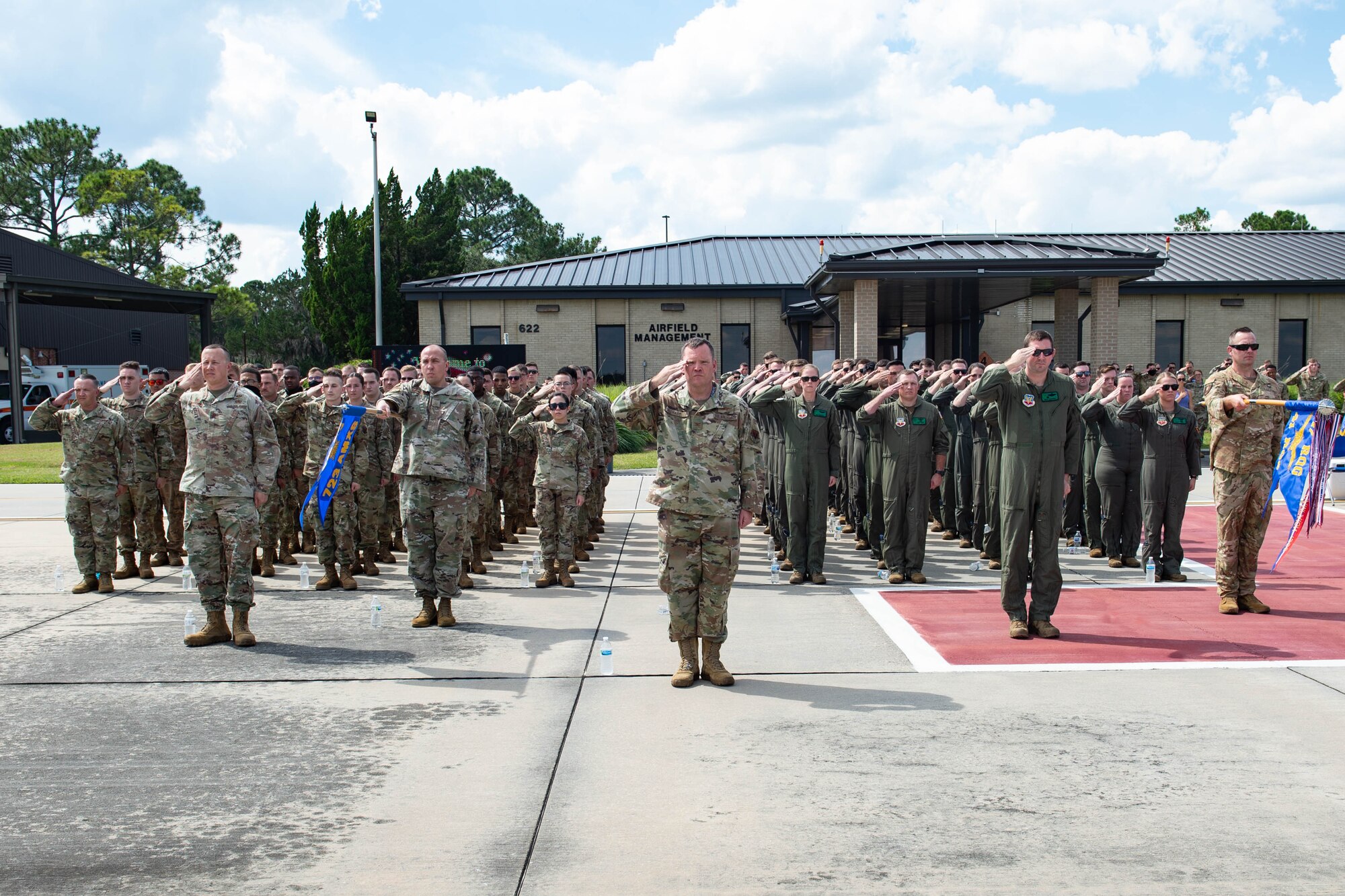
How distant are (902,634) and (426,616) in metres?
3.60

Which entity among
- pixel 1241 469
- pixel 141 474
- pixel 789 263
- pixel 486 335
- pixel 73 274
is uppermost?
pixel 73 274

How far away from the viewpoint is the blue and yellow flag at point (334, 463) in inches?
351

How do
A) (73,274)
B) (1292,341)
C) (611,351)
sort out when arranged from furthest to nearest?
(73,274), (611,351), (1292,341)

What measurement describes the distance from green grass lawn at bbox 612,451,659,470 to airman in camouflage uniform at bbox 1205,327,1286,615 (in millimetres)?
14323

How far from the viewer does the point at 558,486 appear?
374 inches

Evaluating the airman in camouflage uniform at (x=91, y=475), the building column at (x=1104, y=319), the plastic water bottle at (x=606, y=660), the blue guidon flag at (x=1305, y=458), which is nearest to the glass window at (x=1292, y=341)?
the building column at (x=1104, y=319)

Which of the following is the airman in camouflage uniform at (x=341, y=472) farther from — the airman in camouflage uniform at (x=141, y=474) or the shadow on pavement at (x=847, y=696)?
the shadow on pavement at (x=847, y=696)

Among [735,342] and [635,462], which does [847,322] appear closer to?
[635,462]

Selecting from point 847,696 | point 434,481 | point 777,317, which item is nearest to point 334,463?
point 434,481

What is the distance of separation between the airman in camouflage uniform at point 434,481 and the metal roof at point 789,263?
1964 centimetres

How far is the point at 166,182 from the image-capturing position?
214ft

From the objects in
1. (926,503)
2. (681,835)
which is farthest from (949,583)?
(681,835)

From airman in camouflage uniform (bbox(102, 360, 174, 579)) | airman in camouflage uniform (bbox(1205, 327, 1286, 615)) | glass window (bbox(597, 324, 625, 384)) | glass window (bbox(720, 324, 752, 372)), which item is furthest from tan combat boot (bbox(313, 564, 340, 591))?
glass window (bbox(720, 324, 752, 372))

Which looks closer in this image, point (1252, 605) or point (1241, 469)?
point (1241, 469)
